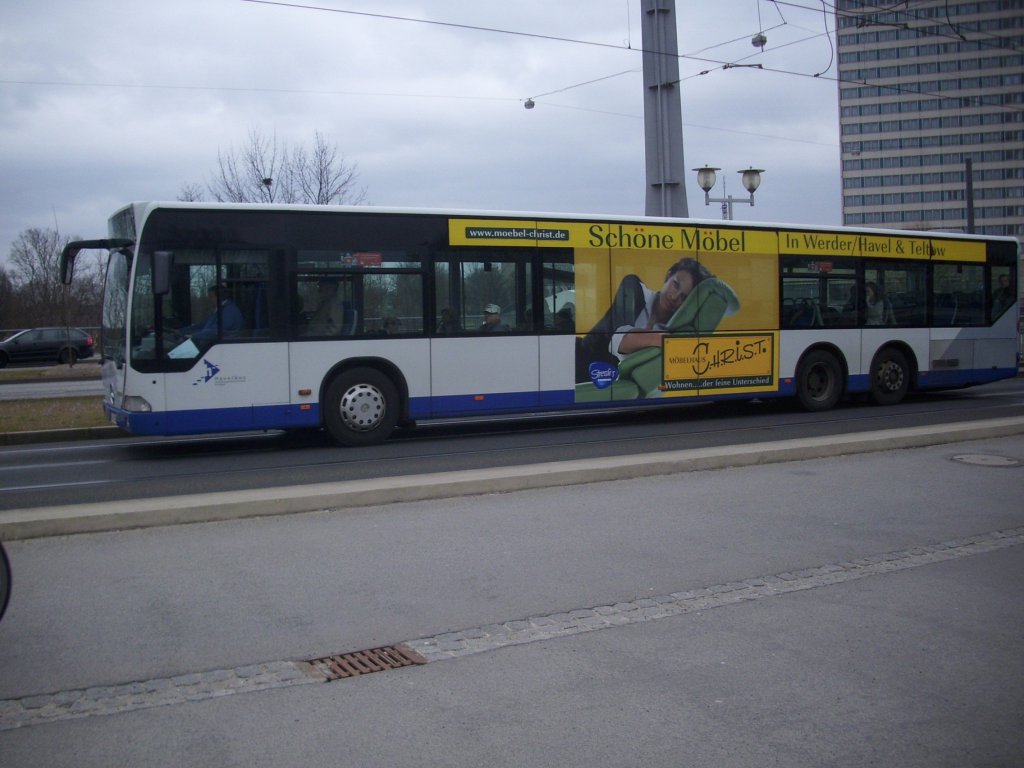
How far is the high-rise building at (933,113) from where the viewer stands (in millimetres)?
22094

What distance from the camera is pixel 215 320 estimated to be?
39.7 ft

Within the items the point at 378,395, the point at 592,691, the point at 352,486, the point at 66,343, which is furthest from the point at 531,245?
the point at 66,343

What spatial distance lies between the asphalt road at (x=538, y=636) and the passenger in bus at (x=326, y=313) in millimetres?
5026

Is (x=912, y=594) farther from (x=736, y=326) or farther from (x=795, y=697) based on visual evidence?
(x=736, y=326)

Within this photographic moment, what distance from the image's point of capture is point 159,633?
516cm

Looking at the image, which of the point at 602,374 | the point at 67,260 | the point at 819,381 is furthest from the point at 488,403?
the point at 819,381

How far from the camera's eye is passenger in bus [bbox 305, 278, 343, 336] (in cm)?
1262

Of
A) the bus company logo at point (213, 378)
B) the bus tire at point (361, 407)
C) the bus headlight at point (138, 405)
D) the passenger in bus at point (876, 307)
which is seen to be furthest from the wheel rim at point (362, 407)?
the passenger in bus at point (876, 307)

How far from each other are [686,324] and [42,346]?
101ft

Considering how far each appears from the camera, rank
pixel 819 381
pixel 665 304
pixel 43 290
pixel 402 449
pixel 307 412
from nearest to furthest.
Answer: pixel 307 412
pixel 402 449
pixel 665 304
pixel 819 381
pixel 43 290

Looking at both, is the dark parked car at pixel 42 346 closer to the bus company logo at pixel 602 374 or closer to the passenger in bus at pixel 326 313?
the passenger in bus at pixel 326 313

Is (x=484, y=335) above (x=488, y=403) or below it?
above

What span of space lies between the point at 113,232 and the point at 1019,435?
1180 cm

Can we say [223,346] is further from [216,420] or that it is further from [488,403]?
[488,403]
